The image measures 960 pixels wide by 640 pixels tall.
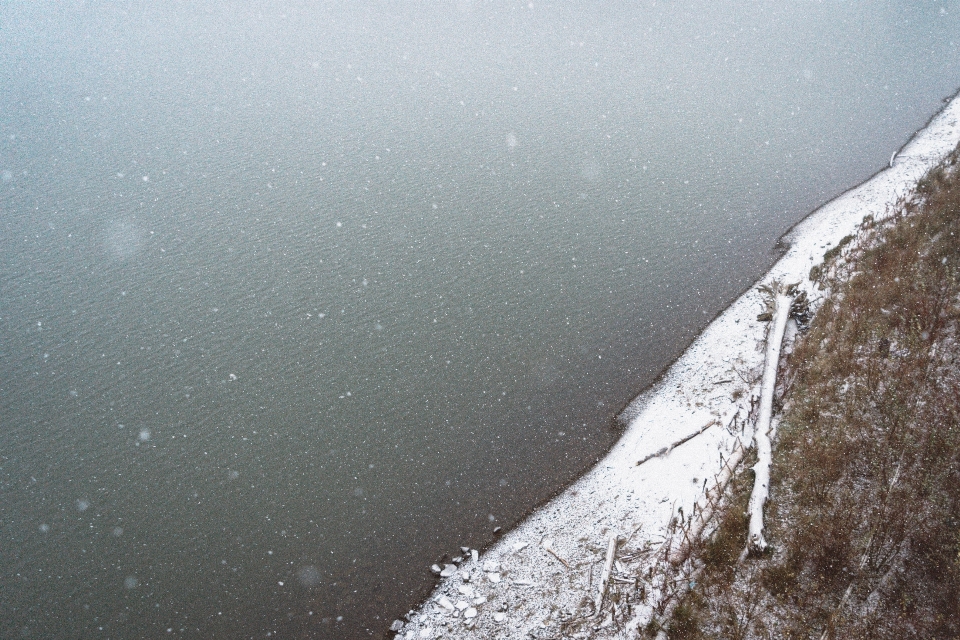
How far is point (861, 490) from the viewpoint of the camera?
28.8 feet

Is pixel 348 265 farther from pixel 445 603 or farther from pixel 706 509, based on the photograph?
pixel 706 509

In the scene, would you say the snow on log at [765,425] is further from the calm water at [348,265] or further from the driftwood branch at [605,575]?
the calm water at [348,265]

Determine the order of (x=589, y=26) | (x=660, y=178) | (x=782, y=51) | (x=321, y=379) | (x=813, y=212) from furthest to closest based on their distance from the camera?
(x=589, y=26) < (x=782, y=51) < (x=660, y=178) < (x=813, y=212) < (x=321, y=379)

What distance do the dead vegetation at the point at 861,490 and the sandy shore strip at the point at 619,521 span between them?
828mm

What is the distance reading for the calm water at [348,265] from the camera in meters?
11.0

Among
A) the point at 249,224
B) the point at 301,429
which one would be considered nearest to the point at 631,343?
the point at 301,429

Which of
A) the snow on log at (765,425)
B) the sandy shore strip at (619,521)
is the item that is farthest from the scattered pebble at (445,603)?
the snow on log at (765,425)

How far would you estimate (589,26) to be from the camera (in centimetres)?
3266

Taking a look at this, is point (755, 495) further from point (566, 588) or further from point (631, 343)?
point (631, 343)

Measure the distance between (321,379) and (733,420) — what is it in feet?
28.5

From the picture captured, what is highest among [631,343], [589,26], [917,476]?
[589,26]

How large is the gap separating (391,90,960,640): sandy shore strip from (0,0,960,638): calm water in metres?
0.57

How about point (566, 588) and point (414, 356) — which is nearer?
point (566, 588)

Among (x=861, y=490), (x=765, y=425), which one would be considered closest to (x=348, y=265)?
(x=765, y=425)
